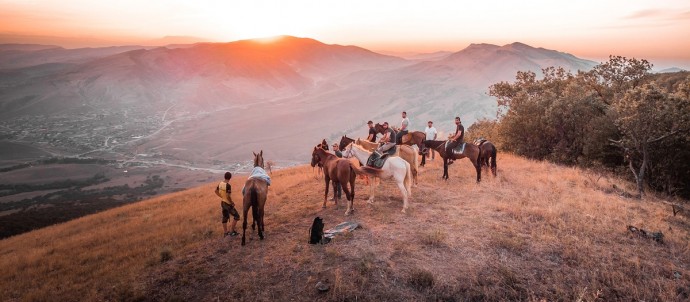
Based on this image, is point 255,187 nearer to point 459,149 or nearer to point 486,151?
point 459,149

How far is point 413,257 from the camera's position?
9023mm

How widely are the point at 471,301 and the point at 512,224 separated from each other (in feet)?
16.2

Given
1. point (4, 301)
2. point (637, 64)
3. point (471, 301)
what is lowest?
point (4, 301)

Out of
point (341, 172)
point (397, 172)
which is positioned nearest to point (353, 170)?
point (341, 172)

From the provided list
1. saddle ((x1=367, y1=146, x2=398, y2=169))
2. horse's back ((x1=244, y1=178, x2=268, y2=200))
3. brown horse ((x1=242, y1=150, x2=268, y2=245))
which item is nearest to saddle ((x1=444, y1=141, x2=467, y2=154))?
saddle ((x1=367, y1=146, x2=398, y2=169))

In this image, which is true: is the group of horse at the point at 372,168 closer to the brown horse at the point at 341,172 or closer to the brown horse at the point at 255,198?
the brown horse at the point at 341,172

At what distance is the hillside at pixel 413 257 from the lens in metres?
7.86

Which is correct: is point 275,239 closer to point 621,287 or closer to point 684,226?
point 621,287

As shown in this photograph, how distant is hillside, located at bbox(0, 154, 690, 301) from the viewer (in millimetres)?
7859

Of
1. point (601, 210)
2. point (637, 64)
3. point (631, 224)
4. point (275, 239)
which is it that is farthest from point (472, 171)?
point (637, 64)

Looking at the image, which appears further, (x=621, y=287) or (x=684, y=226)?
(x=684, y=226)

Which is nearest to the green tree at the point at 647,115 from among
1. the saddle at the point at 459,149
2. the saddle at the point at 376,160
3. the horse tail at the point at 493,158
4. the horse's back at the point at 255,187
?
the horse tail at the point at 493,158

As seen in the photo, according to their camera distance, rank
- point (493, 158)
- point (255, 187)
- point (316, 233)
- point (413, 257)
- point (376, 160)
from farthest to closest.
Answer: point (493, 158) < point (376, 160) < point (255, 187) < point (316, 233) < point (413, 257)

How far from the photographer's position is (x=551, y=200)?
1409 centimetres
